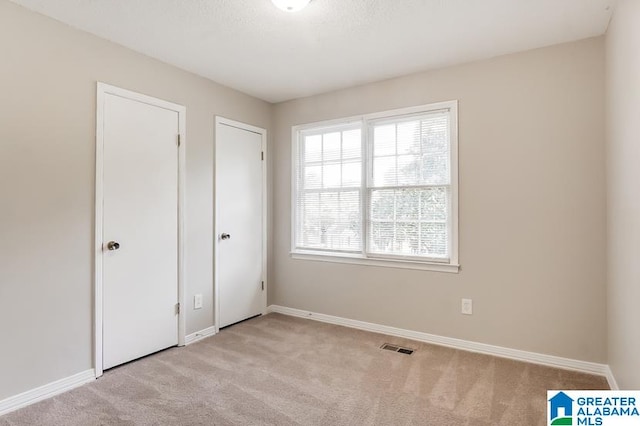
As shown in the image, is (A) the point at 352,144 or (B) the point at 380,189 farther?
(A) the point at 352,144

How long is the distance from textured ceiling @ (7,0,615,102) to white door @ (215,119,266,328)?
0.81 meters

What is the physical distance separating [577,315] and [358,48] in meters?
2.66

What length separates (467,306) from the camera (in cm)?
308

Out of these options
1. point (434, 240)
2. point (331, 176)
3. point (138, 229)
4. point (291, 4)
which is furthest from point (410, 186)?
point (138, 229)

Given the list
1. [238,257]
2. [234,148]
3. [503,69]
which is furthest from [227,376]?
[503,69]

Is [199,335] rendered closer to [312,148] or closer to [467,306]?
[312,148]

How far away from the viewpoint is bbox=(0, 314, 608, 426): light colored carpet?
81.3 inches

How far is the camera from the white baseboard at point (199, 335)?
3.23m

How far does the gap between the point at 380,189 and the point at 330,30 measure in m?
1.55

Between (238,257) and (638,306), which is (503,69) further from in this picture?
(238,257)

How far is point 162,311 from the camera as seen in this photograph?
10.0 ft

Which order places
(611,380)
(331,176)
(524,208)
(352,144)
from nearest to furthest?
(611,380) < (524,208) < (352,144) < (331,176)

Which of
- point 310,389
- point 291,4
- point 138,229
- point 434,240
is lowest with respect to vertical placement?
point 310,389

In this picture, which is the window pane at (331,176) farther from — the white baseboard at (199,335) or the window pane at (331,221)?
the white baseboard at (199,335)
